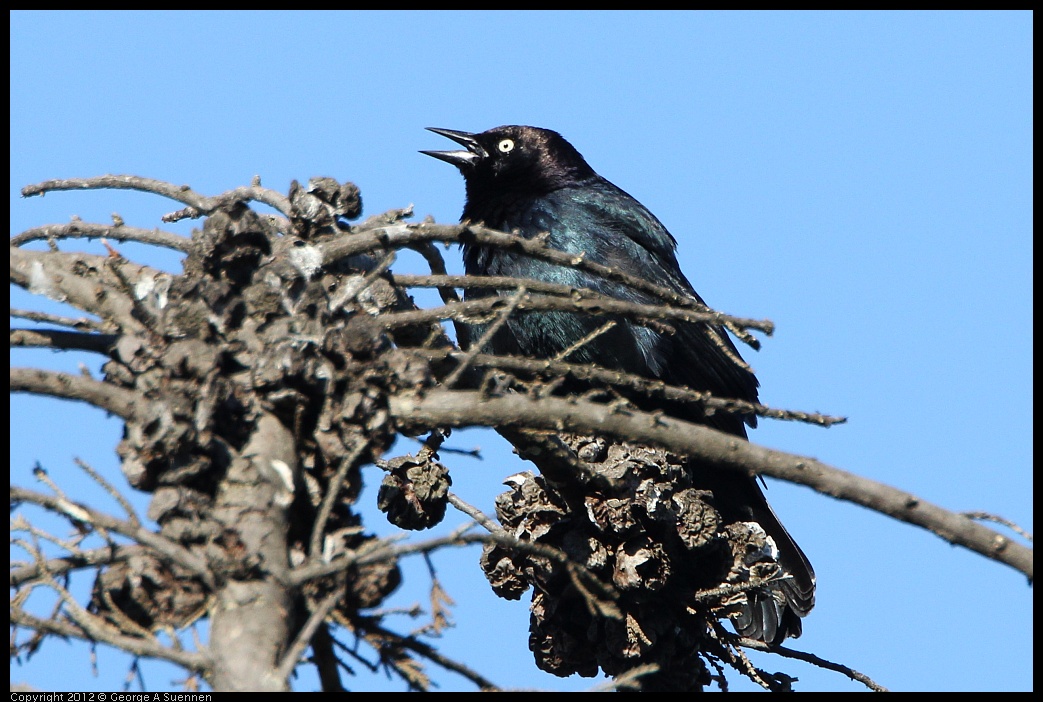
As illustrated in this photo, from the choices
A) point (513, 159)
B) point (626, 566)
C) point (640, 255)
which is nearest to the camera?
point (626, 566)

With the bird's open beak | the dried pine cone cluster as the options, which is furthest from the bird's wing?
the dried pine cone cluster

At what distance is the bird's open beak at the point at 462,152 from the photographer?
7242 millimetres

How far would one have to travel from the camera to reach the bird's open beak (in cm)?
724

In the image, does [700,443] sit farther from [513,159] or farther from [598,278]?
[513,159]

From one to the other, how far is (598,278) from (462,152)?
6.62 feet

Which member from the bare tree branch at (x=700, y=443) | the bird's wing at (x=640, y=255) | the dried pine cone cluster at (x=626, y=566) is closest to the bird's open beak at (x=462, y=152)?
the bird's wing at (x=640, y=255)

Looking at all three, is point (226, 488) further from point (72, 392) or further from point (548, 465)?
point (548, 465)

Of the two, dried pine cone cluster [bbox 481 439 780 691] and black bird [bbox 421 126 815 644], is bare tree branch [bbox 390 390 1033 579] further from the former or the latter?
black bird [bbox 421 126 815 644]

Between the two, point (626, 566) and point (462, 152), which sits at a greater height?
point (462, 152)

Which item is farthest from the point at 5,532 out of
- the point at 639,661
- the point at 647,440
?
the point at 639,661

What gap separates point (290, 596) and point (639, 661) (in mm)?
2063

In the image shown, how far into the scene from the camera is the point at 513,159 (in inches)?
285

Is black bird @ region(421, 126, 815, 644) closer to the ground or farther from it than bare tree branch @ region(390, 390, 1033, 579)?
farther from it

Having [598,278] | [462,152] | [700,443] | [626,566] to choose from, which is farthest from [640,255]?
[700,443]
